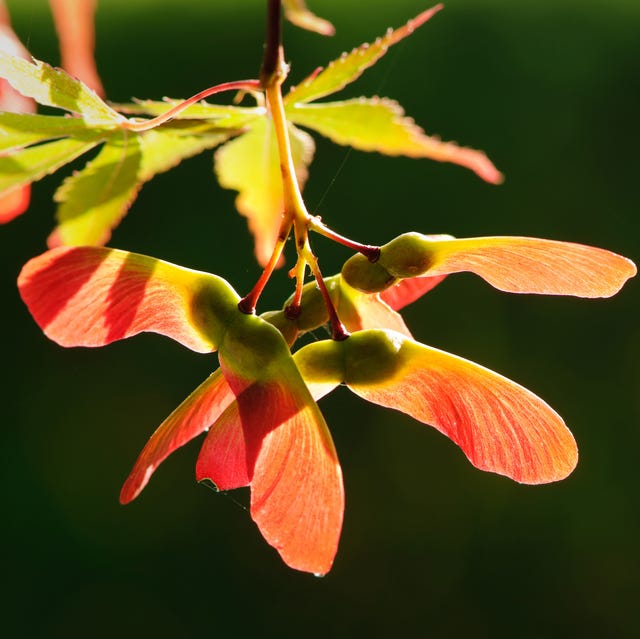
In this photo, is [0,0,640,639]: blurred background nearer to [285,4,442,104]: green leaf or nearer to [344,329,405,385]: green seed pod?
[285,4,442,104]: green leaf

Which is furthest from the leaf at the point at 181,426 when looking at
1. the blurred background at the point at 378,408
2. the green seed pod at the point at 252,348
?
the blurred background at the point at 378,408

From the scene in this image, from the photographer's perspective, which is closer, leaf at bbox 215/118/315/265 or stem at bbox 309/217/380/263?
stem at bbox 309/217/380/263

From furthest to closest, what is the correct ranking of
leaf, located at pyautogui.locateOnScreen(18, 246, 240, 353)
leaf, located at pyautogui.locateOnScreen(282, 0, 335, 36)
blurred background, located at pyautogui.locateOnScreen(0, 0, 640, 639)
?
1. blurred background, located at pyautogui.locateOnScreen(0, 0, 640, 639)
2. leaf, located at pyautogui.locateOnScreen(282, 0, 335, 36)
3. leaf, located at pyautogui.locateOnScreen(18, 246, 240, 353)

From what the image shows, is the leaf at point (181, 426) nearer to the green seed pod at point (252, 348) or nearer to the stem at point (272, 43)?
the green seed pod at point (252, 348)

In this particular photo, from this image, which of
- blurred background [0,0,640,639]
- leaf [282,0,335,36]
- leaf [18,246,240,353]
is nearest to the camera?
leaf [18,246,240,353]

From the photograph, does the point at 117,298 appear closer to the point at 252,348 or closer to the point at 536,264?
the point at 252,348

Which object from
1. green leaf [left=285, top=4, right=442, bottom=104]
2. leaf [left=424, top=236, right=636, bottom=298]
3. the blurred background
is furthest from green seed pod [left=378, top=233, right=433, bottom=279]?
the blurred background

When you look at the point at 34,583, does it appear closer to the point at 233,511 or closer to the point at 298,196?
the point at 233,511
